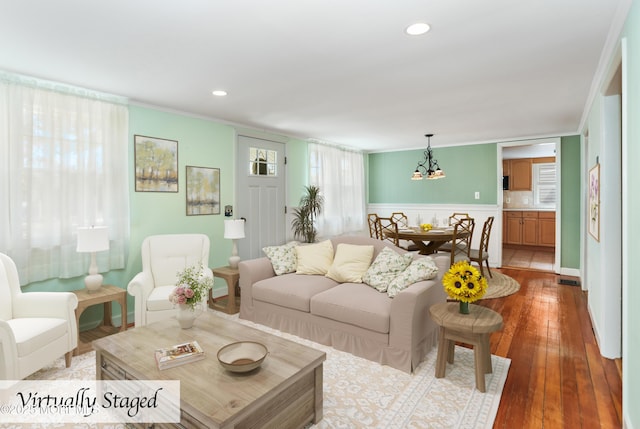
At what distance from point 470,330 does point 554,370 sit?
98 centimetres

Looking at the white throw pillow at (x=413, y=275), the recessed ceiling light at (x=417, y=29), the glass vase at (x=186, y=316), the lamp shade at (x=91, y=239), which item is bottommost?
the glass vase at (x=186, y=316)

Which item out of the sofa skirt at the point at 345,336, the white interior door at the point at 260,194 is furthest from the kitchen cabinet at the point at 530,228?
the sofa skirt at the point at 345,336

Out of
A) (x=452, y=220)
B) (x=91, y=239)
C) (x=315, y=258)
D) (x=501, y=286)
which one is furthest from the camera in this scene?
(x=452, y=220)

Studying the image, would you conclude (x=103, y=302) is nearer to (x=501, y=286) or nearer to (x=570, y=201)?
(x=501, y=286)

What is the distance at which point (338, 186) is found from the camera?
6.82 meters

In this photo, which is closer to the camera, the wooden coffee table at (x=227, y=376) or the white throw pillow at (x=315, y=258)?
the wooden coffee table at (x=227, y=376)

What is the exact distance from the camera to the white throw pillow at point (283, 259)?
3898 mm

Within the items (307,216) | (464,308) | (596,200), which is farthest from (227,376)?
(307,216)

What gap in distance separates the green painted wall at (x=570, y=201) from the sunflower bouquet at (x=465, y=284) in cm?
446

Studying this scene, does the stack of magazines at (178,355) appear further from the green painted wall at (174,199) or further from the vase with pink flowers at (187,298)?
the green painted wall at (174,199)

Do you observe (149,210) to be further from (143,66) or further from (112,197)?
(143,66)

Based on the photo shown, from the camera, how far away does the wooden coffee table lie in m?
1.57

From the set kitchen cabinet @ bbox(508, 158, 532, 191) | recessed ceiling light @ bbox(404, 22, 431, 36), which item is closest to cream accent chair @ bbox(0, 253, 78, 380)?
recessed ceiling light @ bbox(404, 22, 431, 36)

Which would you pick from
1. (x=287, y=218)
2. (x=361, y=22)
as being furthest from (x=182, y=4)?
(x=287, y=218)
